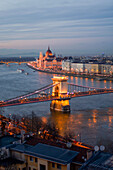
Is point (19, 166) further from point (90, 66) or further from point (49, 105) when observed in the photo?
point (90, 66)

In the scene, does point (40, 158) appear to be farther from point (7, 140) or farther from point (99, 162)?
point (7, 140)

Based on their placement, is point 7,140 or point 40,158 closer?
point 40,158

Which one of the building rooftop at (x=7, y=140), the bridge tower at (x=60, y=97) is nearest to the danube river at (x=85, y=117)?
the bridge tower at (x=60, y=97)

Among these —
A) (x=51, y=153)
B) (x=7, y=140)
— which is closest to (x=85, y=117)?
(x=7, y=140)

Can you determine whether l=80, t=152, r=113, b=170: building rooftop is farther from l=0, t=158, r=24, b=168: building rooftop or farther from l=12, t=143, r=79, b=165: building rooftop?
l=0, t=158, r=24, b=168: building rooftop

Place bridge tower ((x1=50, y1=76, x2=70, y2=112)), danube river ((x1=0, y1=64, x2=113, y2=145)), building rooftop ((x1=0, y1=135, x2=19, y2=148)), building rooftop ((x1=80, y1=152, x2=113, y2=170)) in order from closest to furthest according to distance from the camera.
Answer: building rooftop ((x1=80, y1=152, x2=113, y2=170)) → building rooftop ((x1=0, y1=135, x2=19, y2=148)) → danube river ((x1=0, y1=64, x2=113, y2=145)) → bridge tower ((x1=50, y1=76, x2=70, y2=112))

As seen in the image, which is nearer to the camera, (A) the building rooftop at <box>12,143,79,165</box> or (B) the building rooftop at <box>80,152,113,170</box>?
(B) the building rooftop at <box>80,152,113,170</box>

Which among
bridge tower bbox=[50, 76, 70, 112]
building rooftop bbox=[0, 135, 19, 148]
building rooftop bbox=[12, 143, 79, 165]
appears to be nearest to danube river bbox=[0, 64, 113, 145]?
bridge tower bbox=[50, 76, 70, 112]

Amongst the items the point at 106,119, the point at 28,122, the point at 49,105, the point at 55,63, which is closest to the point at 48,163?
the point at 28,122

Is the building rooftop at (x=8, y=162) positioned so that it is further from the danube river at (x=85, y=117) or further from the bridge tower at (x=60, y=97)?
A: the bridge tower at (x=60, y=97)
